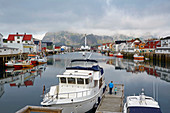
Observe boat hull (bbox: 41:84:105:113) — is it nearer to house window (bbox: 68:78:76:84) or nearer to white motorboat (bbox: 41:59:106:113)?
white motorboat (bbox: 41:59:106:113)

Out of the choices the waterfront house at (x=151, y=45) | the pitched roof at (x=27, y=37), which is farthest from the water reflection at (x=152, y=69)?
the pitched roof at (x=27, y=37)

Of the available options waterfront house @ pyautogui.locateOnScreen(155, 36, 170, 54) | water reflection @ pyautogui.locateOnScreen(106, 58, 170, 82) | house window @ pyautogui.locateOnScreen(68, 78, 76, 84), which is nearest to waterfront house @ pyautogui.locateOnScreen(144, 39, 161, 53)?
waterfront house @ pyautogui.locateOnScreen(155, 36, 170, 54)

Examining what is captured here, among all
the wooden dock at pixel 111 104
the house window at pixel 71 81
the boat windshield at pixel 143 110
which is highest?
the house window at pixel 71 81

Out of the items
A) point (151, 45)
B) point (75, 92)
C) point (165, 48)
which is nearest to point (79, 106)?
point (75, 92)

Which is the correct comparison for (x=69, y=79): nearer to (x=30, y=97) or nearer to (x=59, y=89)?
(x=59, y=89)

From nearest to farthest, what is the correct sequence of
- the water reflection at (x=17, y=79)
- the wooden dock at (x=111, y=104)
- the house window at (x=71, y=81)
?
the wooden dock at (x=111, y=104), the house window at (x=71, y=81), the water reflection at (x=17, y=79)

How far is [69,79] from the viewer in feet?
57.4

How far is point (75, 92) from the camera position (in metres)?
15.2

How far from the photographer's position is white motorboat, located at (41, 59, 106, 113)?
1458cm

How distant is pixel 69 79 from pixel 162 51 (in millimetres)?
77401

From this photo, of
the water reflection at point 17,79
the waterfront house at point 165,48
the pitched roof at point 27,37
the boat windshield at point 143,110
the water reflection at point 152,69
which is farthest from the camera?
the pitched roof at point 27,37

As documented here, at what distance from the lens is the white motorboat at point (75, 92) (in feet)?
47.8

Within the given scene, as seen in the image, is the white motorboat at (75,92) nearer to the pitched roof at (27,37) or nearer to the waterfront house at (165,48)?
the waterfront house at (165,48)

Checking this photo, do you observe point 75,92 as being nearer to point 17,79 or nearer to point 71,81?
point 71,81
